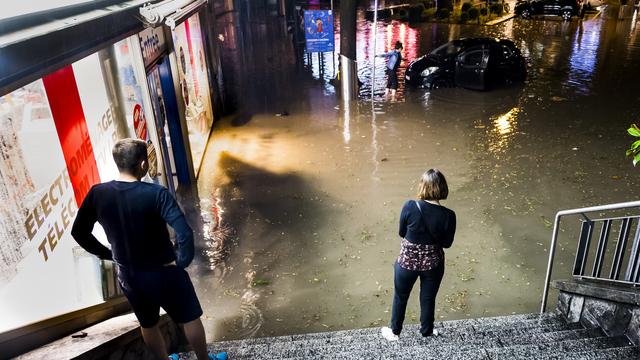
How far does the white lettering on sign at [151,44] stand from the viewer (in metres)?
6.57

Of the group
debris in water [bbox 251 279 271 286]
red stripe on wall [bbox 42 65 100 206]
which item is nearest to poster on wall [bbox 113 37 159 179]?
red stripe on wall [bbox 42 65 100 206]

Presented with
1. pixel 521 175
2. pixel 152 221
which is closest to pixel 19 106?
pixel 152 221

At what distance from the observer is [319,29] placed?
14.5 m

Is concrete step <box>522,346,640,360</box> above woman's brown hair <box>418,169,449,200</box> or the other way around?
the other way around

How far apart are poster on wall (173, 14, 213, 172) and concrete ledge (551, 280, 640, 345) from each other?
713 centimetres

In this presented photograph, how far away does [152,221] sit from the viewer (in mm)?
3039

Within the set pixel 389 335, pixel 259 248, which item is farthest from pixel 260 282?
pixel 389 335

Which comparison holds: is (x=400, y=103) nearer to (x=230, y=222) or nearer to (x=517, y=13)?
(x=230, y=222)

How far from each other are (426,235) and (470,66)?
12.3m

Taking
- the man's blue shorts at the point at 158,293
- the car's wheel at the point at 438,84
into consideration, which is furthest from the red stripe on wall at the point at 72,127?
the car's wheel at the point at 438,84

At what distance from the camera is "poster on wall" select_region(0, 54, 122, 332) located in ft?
10.8

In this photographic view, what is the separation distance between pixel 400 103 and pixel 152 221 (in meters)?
11.9

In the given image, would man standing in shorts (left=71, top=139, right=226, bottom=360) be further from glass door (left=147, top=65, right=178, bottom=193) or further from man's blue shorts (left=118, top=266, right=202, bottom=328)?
glass door (left=147, top=65, right=178, bottom=193)

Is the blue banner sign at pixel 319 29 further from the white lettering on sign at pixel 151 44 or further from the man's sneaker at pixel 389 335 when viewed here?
the man's sneaker at pixel 389 335
